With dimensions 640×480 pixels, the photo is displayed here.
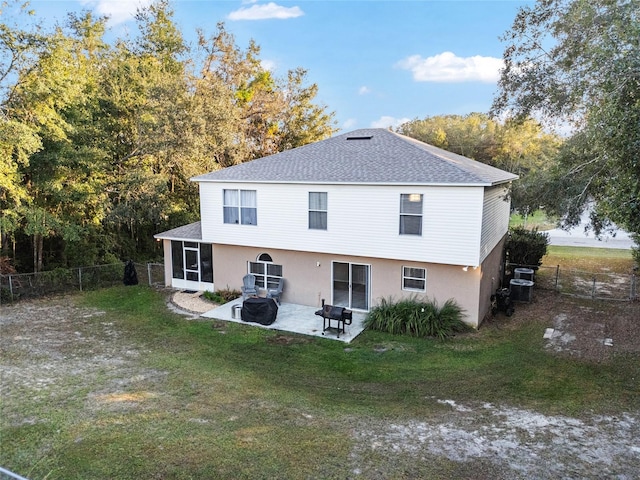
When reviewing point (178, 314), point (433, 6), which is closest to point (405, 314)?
point (178, 314)

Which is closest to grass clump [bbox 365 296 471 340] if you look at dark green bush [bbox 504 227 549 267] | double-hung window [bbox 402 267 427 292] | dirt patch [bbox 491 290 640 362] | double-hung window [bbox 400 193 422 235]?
double-hung window [bbox 402 267 427 292]

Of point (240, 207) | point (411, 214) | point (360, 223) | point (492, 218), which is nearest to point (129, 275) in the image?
point (240, 207)

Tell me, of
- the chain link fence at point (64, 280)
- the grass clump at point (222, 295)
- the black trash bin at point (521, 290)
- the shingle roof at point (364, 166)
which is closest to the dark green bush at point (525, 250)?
the black trash bin at point (521, 290)

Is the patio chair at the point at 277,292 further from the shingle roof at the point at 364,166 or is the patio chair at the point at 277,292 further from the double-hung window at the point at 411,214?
the double-hung window at the point at 411,214

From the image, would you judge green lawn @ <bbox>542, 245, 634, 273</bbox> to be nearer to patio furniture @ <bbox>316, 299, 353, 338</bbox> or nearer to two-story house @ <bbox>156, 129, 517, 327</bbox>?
two-story house @ <bbox>156, 129, 517, 327</bbox>

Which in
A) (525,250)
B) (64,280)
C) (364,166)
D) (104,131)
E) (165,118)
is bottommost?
(64,280)

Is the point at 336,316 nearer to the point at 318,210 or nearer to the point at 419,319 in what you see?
the point at 419,319
